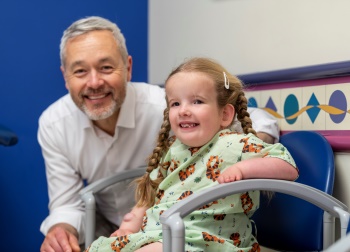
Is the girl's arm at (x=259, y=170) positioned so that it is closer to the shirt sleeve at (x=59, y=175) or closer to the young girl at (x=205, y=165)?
the young girl at (x=205, y=165)

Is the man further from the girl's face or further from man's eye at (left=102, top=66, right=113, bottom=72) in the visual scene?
the girl's face

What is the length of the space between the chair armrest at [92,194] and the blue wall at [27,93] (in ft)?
2.79

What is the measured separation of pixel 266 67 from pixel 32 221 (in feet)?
4.69

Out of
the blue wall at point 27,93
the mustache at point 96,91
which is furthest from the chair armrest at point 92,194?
the blue wall at point 27,93

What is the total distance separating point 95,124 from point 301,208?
90cm

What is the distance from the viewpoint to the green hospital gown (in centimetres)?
152

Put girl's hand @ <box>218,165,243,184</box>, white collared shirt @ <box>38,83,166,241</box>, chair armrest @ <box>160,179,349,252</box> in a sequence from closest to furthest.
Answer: chair armrest @ <box>160,179,349,252</box> < girl's hand @ <box>218,165,243,184</box> < white collared shirt @ <box>38,83,166,241</box>

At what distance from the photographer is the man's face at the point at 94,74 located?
211 cm

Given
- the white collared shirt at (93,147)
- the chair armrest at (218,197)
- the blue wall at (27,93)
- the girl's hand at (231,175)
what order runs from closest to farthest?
the chair armrest at (218,197) < the girl's hand at (231,175) < the white collared shirt at (93,147) < the blue wall at (27,93)

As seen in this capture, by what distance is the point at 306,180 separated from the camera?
1.74 m

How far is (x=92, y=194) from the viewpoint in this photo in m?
2.04

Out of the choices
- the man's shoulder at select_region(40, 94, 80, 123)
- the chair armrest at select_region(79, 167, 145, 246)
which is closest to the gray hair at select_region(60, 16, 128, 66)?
the man's shoulder at select_region(40, 94, 80, 123)

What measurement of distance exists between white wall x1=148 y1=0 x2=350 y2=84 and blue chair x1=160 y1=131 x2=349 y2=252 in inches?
12.4

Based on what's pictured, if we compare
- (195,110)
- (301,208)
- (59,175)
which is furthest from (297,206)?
(59,175)
